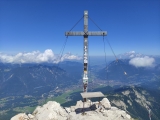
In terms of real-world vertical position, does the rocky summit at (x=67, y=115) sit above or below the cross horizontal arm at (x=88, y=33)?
below

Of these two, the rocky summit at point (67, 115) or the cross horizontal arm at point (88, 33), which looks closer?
the rocky summit at point (67, 115)

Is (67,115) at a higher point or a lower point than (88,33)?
lower

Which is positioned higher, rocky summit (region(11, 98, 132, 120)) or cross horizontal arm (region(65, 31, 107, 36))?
cross horizontal arm (region(65, 31, 107, 36))

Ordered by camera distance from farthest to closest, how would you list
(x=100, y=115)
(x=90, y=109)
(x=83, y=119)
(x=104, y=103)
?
1. (x=104, y=103)
2. (x=90, y=109)
3. (x=100, y=115)
4. (x=83, y=119)

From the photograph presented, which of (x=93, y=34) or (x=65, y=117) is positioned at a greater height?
(x=93, y=34)

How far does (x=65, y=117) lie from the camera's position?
105ft

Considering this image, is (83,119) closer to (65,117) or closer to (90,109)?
(65,117)

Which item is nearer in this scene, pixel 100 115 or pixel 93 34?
pixel 100 115

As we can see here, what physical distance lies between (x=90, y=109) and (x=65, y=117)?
665 centimetres

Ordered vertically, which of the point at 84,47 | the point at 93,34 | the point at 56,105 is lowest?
the point at 56,105

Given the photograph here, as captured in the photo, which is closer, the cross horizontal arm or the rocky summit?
the rocky summit

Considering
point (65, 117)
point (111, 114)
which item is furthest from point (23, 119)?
point (111, 114)

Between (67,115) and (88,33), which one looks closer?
(67,115)

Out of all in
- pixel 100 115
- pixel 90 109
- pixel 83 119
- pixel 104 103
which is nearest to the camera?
pixel 83 119
